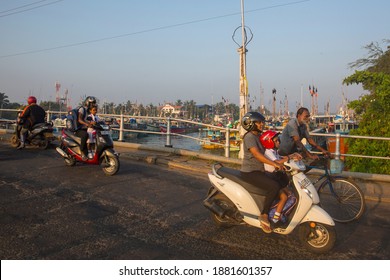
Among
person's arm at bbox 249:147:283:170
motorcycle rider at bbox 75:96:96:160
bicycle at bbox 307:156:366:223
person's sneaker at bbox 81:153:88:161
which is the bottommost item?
bicycle at bbox 307:156:366:223

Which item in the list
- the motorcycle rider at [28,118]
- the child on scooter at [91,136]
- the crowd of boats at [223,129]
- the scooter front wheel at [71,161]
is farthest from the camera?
the motorcycle rider at [28,118]

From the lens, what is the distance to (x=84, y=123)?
27.5 ft

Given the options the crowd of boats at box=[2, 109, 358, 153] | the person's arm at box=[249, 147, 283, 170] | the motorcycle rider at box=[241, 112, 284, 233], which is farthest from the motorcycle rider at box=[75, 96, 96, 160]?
the person's arm at box=[249, 147, 283, 170]

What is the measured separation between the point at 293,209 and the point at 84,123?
5.75 meters

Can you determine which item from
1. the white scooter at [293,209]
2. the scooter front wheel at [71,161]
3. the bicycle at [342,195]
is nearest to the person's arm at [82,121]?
the scooter front wheel at [71,161]

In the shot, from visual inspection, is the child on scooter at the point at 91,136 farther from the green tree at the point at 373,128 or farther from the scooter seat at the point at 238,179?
the green tree at the point at 373,128

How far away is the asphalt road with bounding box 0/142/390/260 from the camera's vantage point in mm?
4160

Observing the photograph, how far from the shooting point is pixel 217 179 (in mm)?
4945

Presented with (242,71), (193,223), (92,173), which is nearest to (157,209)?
(193,223)

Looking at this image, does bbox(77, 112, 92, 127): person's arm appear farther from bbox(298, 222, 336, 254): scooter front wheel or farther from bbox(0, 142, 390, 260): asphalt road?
bbox(298, 222, 336, 254): scooter front wheel

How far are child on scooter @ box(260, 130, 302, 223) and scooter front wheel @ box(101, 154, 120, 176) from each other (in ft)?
14.3

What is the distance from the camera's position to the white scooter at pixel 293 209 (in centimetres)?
420

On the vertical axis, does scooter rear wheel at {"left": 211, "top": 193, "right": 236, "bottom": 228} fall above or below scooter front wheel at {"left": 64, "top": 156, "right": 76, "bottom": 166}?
below
